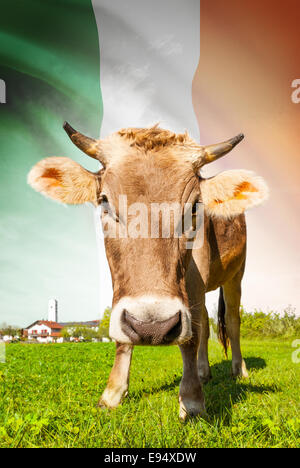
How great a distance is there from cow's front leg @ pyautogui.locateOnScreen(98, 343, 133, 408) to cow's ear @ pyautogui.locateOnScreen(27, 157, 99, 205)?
1692 mm

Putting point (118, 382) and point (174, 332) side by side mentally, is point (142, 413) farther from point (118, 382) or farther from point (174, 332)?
point (174, 332)

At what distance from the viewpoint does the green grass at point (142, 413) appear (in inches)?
105

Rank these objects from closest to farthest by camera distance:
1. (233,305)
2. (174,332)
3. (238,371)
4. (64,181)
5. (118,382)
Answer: (174,332) → (64,181) → (118,382) → (238,371) → (233,305)

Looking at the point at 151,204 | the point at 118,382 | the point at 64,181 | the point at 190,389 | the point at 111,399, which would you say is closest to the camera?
the point at 151,204

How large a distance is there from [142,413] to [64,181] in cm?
219

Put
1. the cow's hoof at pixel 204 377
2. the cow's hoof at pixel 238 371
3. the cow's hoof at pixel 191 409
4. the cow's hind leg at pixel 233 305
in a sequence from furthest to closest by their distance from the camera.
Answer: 1. the cow's hind leg at pixel 233 305
2. the cow's hoof at pixel 238 371
3. the cow's hoof at pixel 204 377
4. the cow's hoof at pixel 191 409

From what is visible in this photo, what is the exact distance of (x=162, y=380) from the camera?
5.55m

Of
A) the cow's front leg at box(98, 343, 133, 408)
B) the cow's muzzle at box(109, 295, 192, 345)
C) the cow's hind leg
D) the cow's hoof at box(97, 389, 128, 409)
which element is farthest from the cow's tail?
the cow's muzzle at box(109, 295, 192, 345)

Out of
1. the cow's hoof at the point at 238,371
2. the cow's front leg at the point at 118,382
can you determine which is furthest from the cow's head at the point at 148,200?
the cow's hoof at the point at 238,371

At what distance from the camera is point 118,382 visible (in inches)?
164

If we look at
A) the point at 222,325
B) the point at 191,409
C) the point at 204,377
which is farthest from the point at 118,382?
the point at 222,325

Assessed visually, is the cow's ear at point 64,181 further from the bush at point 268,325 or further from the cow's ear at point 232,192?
the bush at point 268,325

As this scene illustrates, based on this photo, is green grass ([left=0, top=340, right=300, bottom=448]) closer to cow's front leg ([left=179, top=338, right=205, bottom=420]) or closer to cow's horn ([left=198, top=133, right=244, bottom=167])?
cow's front leg ([left=179, top=338, right=205, bottom=420])

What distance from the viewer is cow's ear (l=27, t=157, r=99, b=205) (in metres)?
3.75
